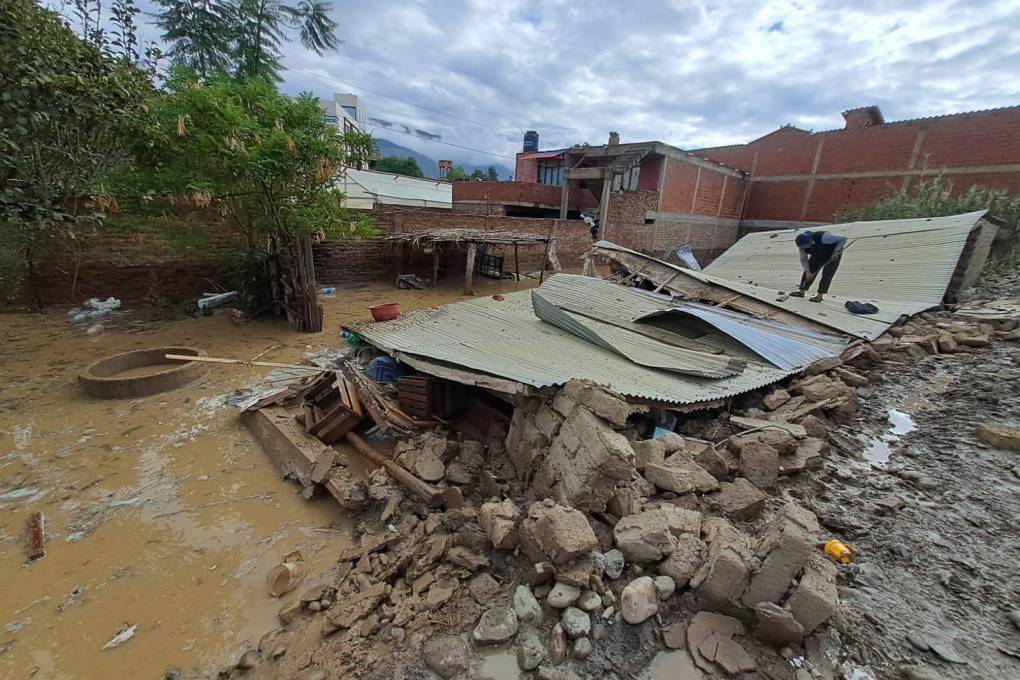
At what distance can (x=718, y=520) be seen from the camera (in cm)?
278

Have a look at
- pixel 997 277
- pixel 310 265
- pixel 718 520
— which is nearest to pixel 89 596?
A: pixel 718 520

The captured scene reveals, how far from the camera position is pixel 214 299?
935 cm

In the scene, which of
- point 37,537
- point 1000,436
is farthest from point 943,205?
point 37,537

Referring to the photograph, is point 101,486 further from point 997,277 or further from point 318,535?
point 997,277

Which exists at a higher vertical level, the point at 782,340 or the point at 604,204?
the point at 604,204

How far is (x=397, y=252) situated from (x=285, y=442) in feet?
35.1

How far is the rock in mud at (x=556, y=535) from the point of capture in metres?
2.42

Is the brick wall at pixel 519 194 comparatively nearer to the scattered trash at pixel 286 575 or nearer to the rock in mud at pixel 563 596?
the scattered trash at pixel 286 575

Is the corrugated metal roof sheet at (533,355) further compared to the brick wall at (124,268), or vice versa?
the brick wall at (124,268)

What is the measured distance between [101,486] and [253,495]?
1504 mm

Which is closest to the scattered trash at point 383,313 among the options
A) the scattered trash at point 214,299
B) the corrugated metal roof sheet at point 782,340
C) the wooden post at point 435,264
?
the scattered trash at point 214,299

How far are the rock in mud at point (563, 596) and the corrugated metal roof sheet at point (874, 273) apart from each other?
621cm

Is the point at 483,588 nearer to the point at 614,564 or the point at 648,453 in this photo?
the point at 614,564

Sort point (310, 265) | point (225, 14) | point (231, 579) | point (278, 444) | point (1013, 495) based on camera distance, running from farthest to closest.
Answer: point (225, 14), point (310, 265), point (278, 444), point (231, 579), point (1013, 495)
